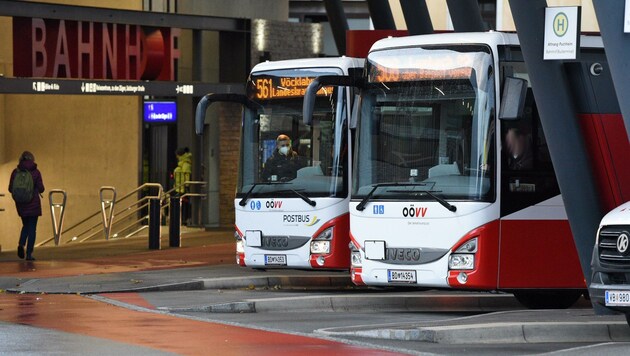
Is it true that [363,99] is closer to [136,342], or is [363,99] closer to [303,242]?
[303,242]

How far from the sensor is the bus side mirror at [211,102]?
19.0 m

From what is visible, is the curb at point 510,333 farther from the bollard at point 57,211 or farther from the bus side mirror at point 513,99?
the bollard at point 57,211

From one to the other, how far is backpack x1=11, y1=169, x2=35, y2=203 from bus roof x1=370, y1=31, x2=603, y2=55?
34.0ft

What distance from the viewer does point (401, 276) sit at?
16.0m

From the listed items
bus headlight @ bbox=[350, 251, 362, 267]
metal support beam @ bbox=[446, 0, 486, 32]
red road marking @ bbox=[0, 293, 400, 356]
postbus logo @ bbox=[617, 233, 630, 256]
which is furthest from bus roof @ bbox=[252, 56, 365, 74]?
postbus logo @ bbox=[617, 233, 630, 256]

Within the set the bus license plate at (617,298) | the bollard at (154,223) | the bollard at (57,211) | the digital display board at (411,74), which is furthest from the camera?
the bollard at (57,211)

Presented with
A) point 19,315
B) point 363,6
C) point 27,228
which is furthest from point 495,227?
point 363,6

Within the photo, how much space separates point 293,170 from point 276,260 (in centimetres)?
118

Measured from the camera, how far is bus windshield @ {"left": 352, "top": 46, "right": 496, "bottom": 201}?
15.8m

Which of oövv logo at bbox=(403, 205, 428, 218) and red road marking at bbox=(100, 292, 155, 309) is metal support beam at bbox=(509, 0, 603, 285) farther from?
red road marking at bbox=(100, 292, 155, 309)

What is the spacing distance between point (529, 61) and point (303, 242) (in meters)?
4.97

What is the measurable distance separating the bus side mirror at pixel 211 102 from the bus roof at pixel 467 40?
3.01 metres

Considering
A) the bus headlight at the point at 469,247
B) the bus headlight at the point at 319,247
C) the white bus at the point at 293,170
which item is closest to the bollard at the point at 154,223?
the white bus at the point at 293,170

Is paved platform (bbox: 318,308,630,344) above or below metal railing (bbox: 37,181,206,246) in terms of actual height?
above
